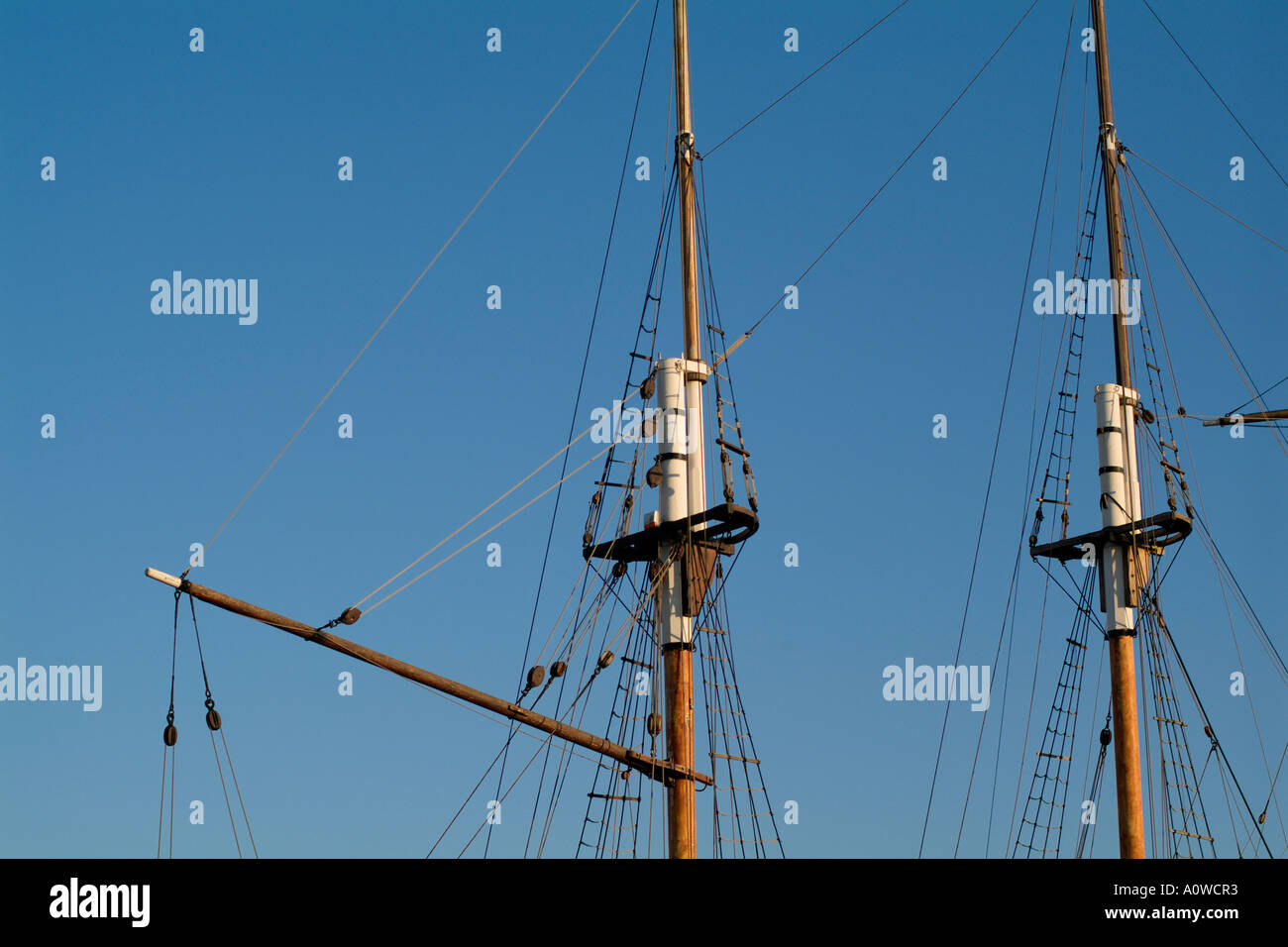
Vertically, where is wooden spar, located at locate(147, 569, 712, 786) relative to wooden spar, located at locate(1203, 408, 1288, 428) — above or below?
below

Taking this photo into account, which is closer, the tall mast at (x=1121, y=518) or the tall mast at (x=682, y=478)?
the tall mast at (x=682, y=478)

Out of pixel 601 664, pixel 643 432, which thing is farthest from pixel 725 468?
pixel 601 664

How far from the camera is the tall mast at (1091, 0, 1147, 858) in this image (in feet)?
167

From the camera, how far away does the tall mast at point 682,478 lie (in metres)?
41.3

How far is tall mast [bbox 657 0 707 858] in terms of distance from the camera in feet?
136

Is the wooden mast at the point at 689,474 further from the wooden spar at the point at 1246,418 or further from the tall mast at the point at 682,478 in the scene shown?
the wooden spar at the point at 1246,418

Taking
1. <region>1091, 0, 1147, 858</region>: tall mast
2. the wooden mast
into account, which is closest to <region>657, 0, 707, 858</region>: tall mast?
the wooden mast

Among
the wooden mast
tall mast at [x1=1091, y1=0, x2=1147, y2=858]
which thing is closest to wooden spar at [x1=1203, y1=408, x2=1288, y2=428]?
tall mast at [x1=1091, y1=0, x2=1147, y2=858]

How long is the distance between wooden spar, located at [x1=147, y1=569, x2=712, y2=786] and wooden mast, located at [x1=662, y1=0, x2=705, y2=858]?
0.60 metres

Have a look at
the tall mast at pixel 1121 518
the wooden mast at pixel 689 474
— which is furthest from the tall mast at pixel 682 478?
the tall mast at pixel 1121 518

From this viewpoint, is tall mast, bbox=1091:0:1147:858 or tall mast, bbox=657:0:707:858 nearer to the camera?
tall mast, bbox=657:0:707:858

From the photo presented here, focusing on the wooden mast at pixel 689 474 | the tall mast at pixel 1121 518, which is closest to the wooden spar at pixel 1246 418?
the tall mast at pixel 1121 518

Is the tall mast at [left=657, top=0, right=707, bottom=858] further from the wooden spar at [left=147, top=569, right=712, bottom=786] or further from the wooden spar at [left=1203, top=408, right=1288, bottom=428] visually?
the wooden spar at [left=1203, top=408, right=1288, bottom=428]

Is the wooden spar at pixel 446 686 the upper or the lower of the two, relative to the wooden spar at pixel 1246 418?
lower
